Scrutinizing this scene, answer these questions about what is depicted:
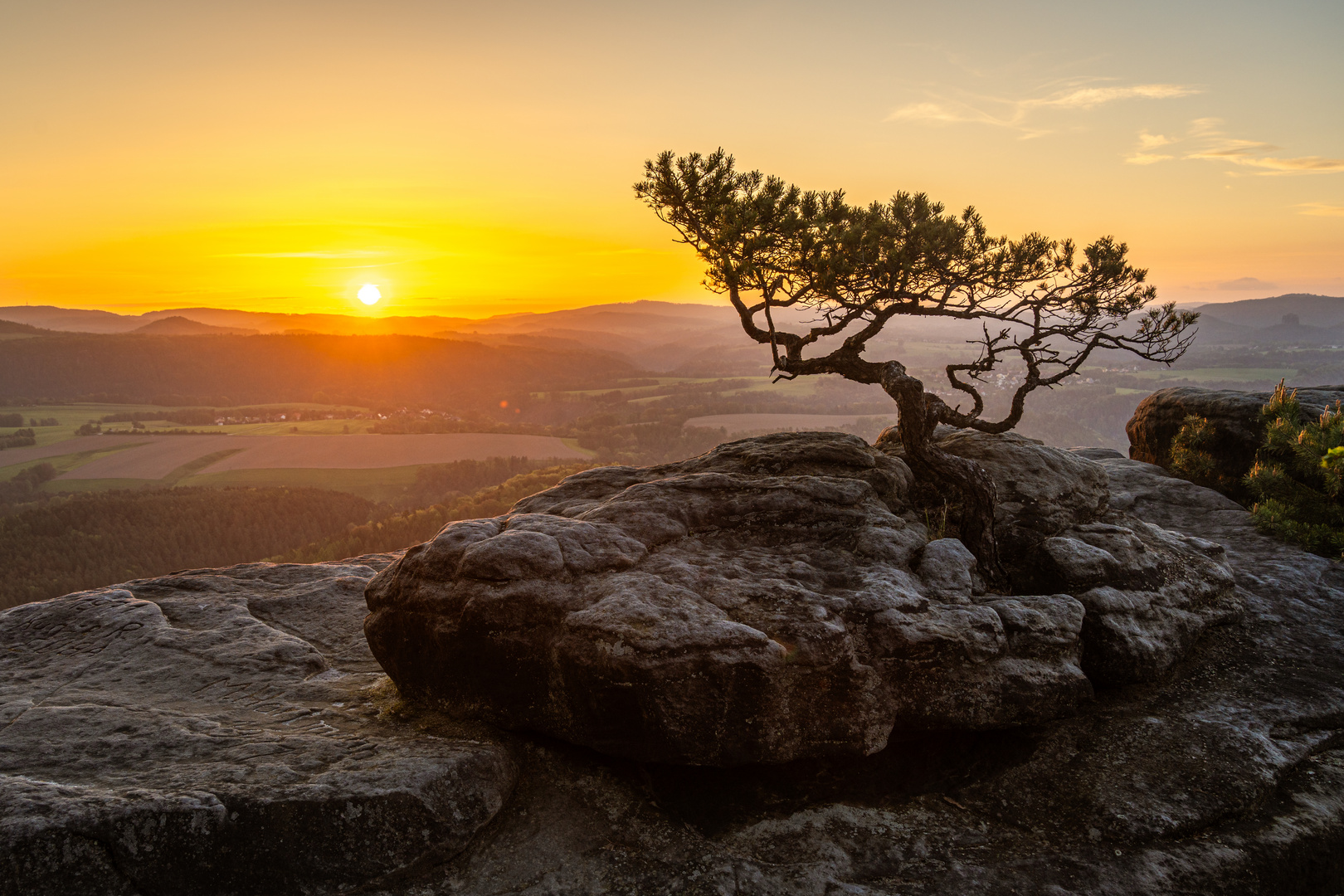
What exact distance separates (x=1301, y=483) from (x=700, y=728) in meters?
18.7

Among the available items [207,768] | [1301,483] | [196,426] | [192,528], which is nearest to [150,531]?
[192,528]

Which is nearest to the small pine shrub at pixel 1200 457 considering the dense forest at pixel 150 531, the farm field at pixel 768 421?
the dense forest at pixel 150 531

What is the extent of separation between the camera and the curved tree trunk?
12555 millimetres

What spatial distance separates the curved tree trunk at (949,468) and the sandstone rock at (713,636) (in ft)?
4.66

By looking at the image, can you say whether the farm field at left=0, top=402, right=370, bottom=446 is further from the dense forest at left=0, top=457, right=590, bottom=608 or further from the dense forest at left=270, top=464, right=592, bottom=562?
the dense forest at left=270, top=464, right=592, bottom=562

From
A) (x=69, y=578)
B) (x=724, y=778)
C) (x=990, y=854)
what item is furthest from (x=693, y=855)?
(x=69, y=578)

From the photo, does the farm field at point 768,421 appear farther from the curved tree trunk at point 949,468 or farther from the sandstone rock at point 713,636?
the sandstone rock at point 713,636

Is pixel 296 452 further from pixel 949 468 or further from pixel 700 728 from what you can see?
pixel 700 728

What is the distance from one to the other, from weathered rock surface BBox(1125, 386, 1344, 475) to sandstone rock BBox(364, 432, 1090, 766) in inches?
621

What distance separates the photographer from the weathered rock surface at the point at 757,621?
8.68 m

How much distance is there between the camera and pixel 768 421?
16838 centimetres

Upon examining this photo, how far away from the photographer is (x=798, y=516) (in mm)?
12039

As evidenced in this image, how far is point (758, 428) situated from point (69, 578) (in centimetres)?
12163

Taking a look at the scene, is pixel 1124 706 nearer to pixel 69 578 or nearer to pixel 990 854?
pixel 990 854
